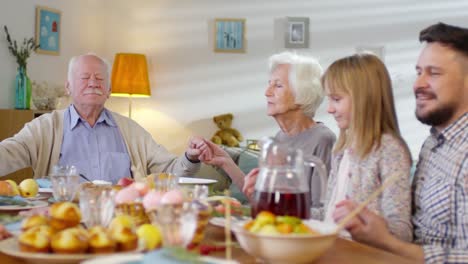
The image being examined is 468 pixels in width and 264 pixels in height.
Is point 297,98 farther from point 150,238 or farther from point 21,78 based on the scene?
point 21,78

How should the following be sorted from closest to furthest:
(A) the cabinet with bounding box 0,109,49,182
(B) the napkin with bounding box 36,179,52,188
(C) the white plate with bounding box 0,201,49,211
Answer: (C) the white plate with bounding box 0,201,49,211 → (B) the napkin with bounding box 36,179,52,188 → (A) the cabinet with bounding box 0,109,49,182

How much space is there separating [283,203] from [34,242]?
52 centimetres

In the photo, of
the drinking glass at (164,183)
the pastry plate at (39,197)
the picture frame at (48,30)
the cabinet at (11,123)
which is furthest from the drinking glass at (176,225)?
the picture frame at (48,30)

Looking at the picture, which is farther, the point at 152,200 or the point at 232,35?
the point at 232,35

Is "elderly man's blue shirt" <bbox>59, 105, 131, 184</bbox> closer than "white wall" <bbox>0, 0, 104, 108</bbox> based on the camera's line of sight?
Yes

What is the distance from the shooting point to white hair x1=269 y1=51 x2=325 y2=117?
2332mm

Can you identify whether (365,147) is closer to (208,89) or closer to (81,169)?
(81,169)

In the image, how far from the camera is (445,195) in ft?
4.85

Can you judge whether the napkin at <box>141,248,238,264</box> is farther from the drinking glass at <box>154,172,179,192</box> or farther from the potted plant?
the potted plant

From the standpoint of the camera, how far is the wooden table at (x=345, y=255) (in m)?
1.18

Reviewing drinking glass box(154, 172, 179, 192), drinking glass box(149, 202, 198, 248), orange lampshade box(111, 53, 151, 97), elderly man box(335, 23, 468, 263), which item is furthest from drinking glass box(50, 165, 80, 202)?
orange lampshade box(111, 53, 151, 97)

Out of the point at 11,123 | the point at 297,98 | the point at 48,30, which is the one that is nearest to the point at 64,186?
the point at 297,98

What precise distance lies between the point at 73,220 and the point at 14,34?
12.7 feet

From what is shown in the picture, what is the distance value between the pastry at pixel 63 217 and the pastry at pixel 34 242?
0.08m
